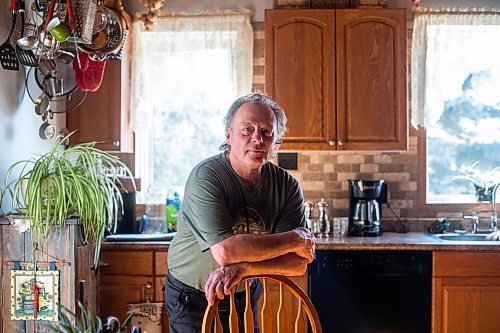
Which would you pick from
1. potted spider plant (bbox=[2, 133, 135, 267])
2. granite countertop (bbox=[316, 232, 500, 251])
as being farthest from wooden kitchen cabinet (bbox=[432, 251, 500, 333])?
potted spider plant (bbox=[2, 133, 135, 267])

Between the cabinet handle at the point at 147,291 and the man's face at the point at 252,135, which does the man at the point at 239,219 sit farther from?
the cabinet handle at the point at 147,291

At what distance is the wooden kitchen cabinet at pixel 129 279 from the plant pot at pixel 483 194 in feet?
6.52

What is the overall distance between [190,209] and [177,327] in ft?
1.30

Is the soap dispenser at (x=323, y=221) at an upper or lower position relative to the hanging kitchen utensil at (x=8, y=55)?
lower

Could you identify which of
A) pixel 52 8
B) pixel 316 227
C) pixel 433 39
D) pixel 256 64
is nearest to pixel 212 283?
pixel 52 8

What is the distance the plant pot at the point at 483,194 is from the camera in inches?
155

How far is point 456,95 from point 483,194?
25.2 inches

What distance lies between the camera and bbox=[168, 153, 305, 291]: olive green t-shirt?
200cm

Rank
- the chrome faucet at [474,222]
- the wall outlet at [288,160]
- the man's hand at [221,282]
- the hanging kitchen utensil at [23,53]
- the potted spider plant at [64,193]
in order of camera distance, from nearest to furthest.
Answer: the man's hand at [221,282] → the potted spider plant at [64,193] → the hanging kitchen utensil at [23,53] → the chrome faucet at [474,222] → the wall outlet at [288,160]

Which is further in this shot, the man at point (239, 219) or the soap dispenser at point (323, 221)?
Answer: the soap dispenser at point (323, 221)

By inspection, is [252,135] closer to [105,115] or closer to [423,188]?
[105,115]

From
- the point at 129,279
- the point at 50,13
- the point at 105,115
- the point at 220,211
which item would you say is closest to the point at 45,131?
the point at 105,115

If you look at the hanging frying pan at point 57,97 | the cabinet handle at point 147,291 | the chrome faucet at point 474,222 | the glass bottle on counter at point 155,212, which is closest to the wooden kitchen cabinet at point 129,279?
the cabinet handle at point 147,291

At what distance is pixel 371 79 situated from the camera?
12.1 ft
